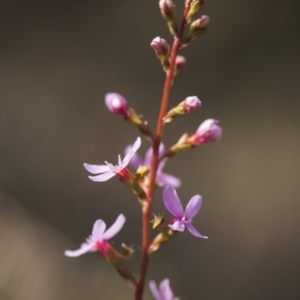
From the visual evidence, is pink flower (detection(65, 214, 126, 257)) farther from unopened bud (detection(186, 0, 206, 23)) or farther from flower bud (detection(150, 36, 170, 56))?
unopened bud (detection(186, 0, 206, 23))

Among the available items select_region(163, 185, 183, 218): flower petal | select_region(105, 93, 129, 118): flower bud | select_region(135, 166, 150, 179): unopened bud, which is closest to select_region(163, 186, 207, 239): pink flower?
select_region(163, 185, 183, 218): flower petal

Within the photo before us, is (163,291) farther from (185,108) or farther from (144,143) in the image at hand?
(144,143)

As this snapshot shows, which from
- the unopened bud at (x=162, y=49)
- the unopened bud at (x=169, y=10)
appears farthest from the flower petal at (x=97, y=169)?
the unopened bud at (x=169, y=10)

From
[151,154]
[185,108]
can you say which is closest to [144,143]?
[151,154]

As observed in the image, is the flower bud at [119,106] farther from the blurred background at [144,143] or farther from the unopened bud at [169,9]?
the blurred background at [144,143]

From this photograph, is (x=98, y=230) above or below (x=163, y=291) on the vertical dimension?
above

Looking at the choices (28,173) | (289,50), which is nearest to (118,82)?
(28,173)

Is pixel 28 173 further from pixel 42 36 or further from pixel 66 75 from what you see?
pixel 42 36
